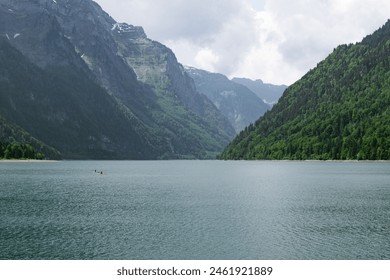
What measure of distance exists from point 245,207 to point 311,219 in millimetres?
20007

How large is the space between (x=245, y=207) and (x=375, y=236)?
3642 centimetres

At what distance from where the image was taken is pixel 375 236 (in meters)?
70.8

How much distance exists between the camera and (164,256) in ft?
197
